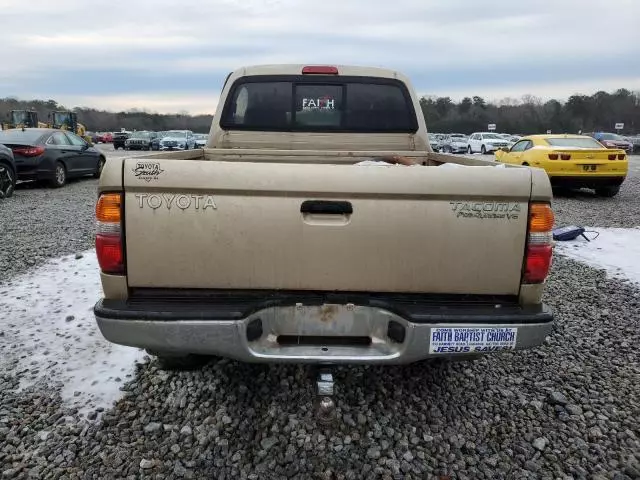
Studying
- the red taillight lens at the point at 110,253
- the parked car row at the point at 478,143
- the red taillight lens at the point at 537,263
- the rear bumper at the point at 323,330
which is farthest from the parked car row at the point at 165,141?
the red taillight lens at the point at 537,263

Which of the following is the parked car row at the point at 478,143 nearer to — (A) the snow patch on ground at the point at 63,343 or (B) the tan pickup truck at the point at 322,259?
(A) the snow patch on ground at the point at 63,343

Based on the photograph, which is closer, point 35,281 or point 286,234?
point 286,234

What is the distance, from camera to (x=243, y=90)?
4477 mm

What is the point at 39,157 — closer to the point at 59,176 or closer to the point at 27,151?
the point at 27,151

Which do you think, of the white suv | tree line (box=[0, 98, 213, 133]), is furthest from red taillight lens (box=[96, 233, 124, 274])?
tree line (box=[0, 98, 213, 133])

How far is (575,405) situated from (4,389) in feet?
12.1

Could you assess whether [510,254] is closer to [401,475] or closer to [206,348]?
[401,475]

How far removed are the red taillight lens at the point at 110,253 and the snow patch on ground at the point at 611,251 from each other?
5617 millimetres

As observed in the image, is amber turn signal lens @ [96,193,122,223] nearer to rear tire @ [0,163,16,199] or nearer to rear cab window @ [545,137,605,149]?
rear tire @ [0,163,16,199]

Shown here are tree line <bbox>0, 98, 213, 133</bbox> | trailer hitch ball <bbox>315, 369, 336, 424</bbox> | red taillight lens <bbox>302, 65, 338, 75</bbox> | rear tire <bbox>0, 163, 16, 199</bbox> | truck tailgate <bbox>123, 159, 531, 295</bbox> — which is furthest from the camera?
tree line <bbox>0, 98, 213, 133</bbox>

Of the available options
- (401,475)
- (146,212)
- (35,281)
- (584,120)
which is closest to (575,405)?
(401,475)

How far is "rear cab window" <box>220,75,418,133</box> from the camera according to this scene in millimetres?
4457

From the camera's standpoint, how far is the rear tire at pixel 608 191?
12242 mm

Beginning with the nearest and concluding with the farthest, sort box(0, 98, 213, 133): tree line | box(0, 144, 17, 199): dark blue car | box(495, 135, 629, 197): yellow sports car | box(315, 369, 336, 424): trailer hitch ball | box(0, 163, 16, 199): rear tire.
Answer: box(315, 369, 336, 424): trailer hitch ball < box(0, 144, 17, 199): dark blue car < box(0, 163, 16, 199): rear tire < box(495, 135, 629, 197): yellow sports car < box(0, 98, 213, 133): tree line
